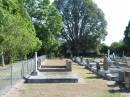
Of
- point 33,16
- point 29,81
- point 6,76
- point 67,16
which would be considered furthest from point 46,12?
point 6,76

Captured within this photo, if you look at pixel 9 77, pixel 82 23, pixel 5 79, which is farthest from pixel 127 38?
pixel 5 79

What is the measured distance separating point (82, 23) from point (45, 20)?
2589cm

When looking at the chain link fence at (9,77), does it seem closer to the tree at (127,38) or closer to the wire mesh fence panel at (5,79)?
the wire mesh fence panel at (5,79)

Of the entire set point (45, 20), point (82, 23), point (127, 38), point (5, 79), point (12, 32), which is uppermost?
point (82, 23)

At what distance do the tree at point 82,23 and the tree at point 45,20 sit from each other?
1926 centimetres

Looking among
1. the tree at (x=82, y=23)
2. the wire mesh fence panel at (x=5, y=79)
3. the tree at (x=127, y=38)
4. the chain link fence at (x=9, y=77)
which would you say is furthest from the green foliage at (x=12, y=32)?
the tree at (x=127, y=38)

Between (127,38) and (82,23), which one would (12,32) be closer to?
(82,23)

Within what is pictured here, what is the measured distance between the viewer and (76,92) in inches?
914

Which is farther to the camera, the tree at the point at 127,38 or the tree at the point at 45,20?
the tree at the point at 127,38

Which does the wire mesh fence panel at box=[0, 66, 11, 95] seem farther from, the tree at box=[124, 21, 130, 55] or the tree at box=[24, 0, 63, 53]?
the tree at box=[124, 21, 130, 55]

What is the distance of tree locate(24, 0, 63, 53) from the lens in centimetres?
9452

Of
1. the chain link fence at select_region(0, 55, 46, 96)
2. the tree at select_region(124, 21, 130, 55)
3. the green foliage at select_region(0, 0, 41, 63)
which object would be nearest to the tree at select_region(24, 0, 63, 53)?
the green foliage at select_region(0, 0, 41, 63)

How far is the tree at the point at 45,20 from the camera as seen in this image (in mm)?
94519

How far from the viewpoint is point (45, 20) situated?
97812 millimetres
